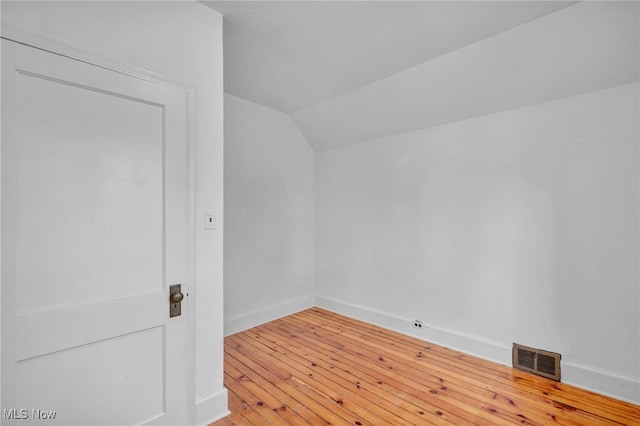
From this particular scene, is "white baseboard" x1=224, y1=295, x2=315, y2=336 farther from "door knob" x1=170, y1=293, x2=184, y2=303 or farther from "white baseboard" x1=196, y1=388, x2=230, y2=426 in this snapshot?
"door knob" x1=170, y1=293, x2=184, y2=303

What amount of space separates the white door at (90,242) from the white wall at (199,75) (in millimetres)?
98

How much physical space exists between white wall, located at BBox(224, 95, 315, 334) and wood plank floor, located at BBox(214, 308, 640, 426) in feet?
1.92

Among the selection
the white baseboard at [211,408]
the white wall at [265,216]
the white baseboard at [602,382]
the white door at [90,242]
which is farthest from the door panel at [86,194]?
the white baseboard at [602,382]

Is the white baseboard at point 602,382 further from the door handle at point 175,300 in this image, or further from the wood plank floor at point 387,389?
the door handle at point 175,300

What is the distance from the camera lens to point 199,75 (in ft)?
6.10

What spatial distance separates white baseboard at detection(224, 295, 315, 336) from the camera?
324 centimetres

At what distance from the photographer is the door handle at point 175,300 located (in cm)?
172

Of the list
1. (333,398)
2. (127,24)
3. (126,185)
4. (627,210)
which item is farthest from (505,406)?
(127,24)

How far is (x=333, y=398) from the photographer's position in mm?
2100

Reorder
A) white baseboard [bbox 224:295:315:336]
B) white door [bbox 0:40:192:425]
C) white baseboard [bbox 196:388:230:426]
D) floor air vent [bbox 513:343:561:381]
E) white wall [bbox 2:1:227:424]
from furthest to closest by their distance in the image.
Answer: white baseboard [bbox 224:295:315:336]
floor air vent [bbox 513:343:561:381]
white baseboard [bbox 196:388:230:426]
white wall [bbox 2:1:227:424]
white door [bbox 0:40:192:425]

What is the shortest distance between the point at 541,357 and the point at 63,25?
3798mm

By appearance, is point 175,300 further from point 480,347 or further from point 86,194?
point 480,347

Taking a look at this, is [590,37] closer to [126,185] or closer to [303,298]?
[126,185]

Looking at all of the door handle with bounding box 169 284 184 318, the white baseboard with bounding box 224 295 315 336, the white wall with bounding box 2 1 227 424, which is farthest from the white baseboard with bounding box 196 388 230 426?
the white baseboard with bounding box 224 295 315 336
